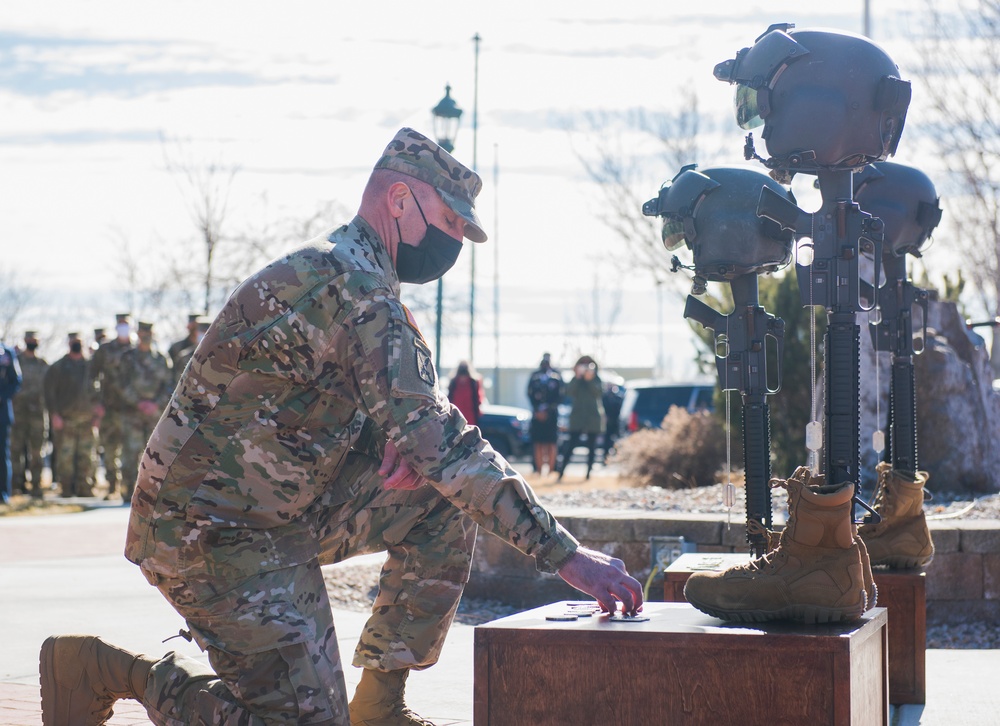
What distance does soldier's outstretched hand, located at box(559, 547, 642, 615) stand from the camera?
3534 millimetres

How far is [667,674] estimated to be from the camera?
11.4ft

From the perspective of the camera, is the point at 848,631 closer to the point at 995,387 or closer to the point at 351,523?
the point at 351,523

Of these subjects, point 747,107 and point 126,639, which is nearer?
point 747,107

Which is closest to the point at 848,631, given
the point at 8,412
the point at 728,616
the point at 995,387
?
the point at 728,616

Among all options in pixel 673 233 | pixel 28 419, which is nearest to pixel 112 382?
pixel 28 419

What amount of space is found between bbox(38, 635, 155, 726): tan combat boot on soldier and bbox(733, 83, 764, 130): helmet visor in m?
2.78

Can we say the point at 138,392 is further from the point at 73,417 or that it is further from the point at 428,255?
the point at 428,255

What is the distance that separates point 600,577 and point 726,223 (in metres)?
2.14

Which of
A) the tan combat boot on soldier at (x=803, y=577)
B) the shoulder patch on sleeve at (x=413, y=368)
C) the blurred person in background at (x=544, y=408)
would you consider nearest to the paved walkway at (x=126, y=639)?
the tan combat boot on soldier at (x=803, y=577)

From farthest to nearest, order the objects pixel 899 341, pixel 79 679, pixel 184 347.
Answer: pixel 184 347 < pixel 899 341 < pixel 79 679

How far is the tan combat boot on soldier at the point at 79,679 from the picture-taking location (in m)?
4.08

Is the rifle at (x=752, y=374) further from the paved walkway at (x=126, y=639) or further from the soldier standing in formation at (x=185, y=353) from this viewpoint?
the soldier standing in formation at (x=185, y=353)

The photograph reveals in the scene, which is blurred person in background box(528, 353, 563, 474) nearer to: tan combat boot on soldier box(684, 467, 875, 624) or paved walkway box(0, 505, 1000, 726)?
paved walkway box(0, 505, 1000, 726)

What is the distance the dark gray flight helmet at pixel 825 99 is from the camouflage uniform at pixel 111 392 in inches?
529
